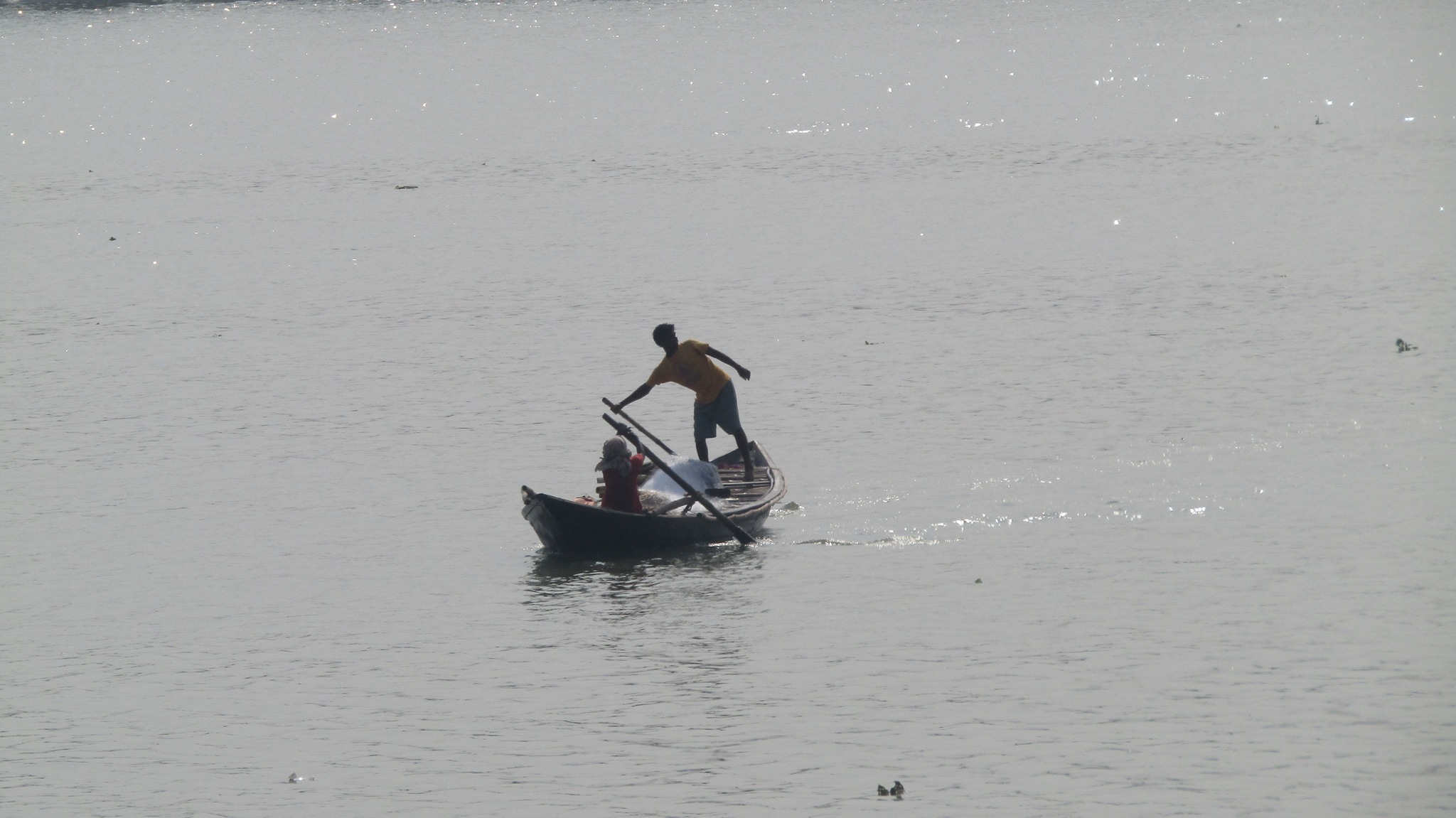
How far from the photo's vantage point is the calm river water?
1370cm

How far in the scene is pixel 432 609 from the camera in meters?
17.6

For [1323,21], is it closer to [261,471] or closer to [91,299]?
[91,299]

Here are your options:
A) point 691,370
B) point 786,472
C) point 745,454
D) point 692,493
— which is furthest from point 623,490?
point 786,472

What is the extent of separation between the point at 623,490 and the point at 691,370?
2.24 m

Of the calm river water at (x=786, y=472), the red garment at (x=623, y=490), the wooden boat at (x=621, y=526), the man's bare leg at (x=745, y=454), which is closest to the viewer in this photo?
the calm river water at (x=786, y=472)

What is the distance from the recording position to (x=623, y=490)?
60.7 feet

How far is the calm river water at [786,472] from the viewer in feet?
45.0

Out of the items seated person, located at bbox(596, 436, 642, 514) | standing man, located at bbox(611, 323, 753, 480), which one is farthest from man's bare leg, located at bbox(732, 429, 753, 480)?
seated person, located at bbox(596, 436, 642, 514)

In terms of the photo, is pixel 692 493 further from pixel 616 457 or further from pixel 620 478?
pixel 616 457

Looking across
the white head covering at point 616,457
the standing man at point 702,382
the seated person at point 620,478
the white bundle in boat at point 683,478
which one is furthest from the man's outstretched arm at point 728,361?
the white head covering at point 616,457

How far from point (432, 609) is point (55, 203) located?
125ft

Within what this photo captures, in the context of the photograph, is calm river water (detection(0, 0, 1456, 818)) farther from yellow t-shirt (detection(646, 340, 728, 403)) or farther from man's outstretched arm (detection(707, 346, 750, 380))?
yellow t-shirt (detection(646, 340, 728, 403))

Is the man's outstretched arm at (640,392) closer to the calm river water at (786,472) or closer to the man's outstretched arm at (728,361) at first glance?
the man's outstretched arm at (728,361)

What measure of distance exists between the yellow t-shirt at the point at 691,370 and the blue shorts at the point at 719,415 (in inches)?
5.8
